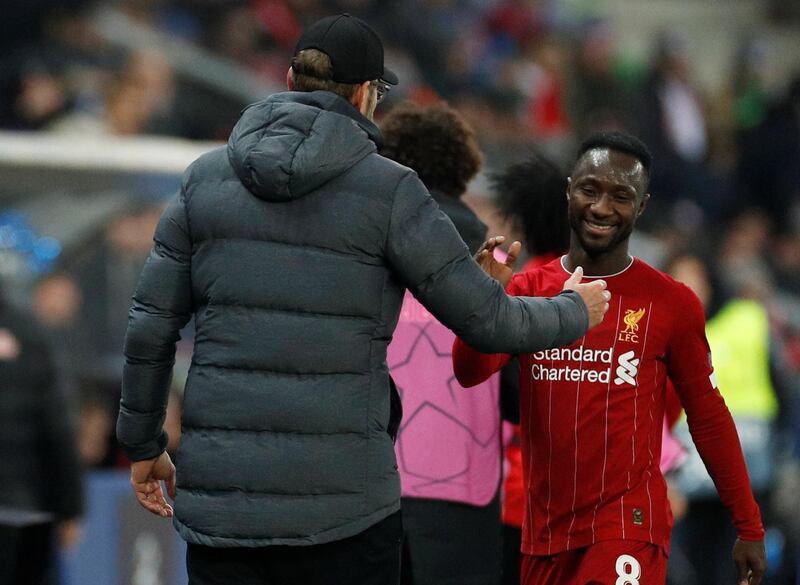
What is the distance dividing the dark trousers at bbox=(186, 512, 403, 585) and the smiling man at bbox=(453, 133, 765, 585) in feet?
2.07

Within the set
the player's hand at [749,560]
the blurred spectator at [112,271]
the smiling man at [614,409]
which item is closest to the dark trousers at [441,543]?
the smiling man at [614,409]

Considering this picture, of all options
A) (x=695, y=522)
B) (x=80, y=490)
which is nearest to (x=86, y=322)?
(x=80, y=490)

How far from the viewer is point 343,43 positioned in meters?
3.80

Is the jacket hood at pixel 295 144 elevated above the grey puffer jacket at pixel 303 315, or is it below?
above

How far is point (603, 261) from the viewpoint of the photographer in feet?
14.1

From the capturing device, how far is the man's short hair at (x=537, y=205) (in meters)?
5.09

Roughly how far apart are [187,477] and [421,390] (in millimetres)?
1207

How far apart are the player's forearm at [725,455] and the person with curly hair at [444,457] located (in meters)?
0.71

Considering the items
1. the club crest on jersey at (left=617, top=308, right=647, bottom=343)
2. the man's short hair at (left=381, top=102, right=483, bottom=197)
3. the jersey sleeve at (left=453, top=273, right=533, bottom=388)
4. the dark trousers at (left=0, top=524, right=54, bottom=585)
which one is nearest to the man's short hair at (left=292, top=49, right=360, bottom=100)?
the jersey sleeve at (left=453, top=273, right=533, bottom=388)

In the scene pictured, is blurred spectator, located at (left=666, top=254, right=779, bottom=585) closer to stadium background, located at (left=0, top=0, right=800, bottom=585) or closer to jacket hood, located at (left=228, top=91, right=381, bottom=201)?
stadium background, located at (left=0, top=0, right=800, bottom=585)

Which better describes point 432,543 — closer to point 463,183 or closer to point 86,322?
point 463,183

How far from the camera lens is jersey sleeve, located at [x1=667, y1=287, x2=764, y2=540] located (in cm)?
427

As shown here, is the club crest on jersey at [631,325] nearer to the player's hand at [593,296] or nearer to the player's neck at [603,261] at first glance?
the player's neck at [603,261]

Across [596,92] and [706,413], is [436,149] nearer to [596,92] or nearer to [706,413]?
[706,413]
